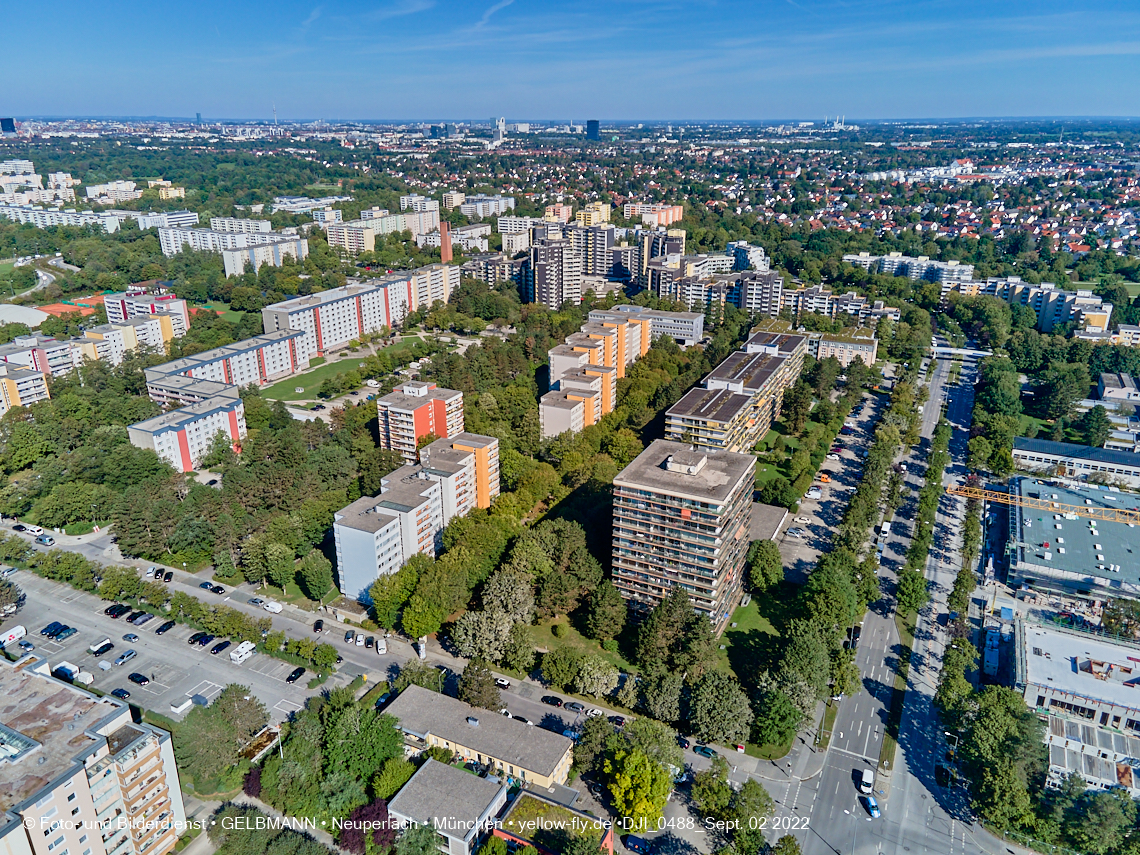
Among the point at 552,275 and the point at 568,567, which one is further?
the point at 552,275

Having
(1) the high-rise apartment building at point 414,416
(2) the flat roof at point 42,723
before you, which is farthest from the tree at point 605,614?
(2) the flat roof at point 42,723

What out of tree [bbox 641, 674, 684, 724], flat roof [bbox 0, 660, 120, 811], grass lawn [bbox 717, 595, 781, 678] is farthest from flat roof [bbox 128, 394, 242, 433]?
grass lawn [bbox 717, 595, 781, 678]

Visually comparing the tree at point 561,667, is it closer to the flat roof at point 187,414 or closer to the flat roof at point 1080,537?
the flat roof at point 1080,537

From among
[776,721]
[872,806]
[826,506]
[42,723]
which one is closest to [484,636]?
[776,721]

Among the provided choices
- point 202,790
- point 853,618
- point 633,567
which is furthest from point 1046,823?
point 202,790

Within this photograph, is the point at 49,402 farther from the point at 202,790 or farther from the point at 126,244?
the point at 126,244

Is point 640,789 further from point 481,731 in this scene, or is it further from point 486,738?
point 481,731

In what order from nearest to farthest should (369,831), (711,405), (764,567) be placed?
(369,831) → (764,567) → (711,405)
